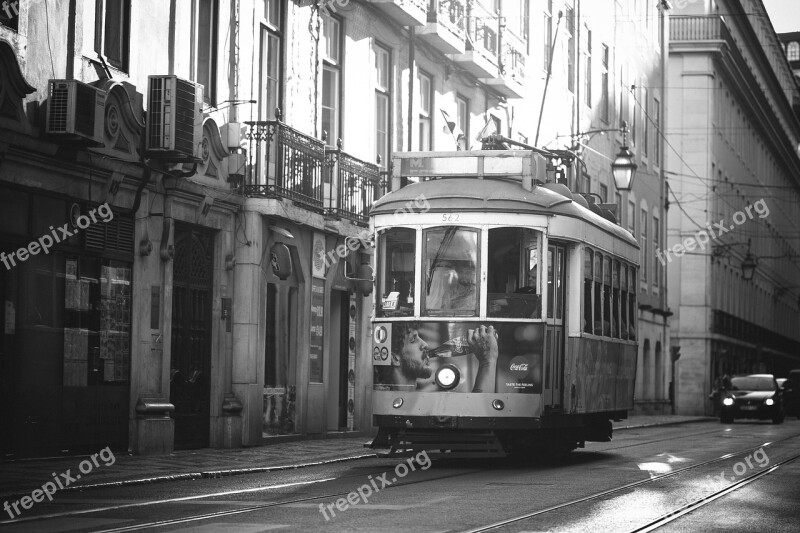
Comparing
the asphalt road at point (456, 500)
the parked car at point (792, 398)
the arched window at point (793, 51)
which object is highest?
the arched window at point (793, 51)

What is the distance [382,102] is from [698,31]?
121 feet

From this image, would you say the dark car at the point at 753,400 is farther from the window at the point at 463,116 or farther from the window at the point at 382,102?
Answer: the window at the point at 382,102

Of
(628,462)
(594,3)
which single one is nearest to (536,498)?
(628,462)

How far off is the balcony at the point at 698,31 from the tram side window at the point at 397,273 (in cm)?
4711

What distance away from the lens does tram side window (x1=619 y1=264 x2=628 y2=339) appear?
21203mm

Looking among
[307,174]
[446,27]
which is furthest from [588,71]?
[307,174]

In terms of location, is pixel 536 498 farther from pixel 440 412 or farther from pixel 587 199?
pixel 587 199

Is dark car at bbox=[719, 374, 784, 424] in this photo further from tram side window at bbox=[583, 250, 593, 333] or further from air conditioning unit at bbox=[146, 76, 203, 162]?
air conditioning unit at bbox=[146, 76, 203, 162]

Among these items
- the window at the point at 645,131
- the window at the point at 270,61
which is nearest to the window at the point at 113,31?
the window at the point at 270,61

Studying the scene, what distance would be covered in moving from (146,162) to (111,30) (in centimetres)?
172

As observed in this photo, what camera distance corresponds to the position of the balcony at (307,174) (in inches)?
888

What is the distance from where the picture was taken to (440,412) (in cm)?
1683

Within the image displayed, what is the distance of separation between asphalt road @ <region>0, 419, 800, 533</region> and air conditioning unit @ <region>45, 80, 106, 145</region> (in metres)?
4.24

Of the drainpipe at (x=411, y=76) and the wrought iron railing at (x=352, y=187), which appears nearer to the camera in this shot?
the wrought iron railing at (x=352, y=187)
